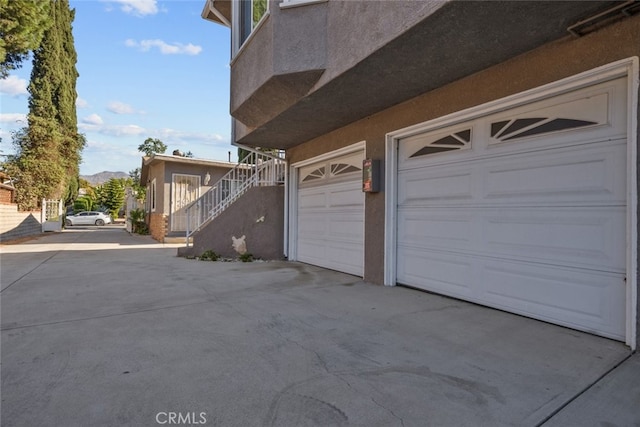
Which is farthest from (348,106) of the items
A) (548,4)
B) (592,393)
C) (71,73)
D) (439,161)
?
(71,73)

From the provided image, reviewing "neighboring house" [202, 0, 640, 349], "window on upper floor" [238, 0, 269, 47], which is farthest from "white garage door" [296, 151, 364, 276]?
"window on upper floor" [238, 0, 269, 47]

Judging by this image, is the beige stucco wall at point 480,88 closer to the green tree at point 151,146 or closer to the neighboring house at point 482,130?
the neighboring house at point 482,130

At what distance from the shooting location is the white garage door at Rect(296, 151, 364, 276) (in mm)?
7117

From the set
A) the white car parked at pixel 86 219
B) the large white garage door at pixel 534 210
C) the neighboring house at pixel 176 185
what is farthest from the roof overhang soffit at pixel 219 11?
the white car parked at pixel 86 219

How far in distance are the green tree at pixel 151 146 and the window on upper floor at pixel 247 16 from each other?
45.7m

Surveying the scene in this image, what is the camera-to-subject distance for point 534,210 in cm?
412

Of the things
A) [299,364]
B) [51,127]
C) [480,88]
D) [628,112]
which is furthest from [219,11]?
[51,127]

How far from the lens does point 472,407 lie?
235 cm

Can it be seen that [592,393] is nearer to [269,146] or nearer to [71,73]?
[269,146]

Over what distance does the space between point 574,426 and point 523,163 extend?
116 inches

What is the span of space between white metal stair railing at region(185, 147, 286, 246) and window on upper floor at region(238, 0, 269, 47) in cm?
269

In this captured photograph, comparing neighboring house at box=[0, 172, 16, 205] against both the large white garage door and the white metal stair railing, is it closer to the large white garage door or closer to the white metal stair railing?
the white metal stair railing

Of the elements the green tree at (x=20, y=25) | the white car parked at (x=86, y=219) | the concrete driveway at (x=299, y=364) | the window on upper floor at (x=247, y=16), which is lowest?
the concrete driveway at (x=299, y=364)

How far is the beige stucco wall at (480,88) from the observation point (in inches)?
135
